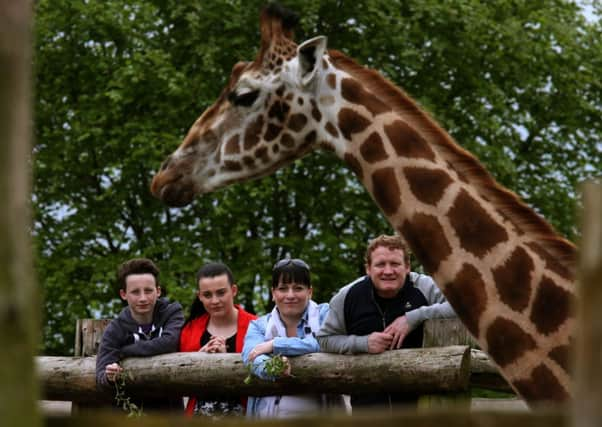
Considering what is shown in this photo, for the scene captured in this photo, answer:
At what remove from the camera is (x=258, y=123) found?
523 cm

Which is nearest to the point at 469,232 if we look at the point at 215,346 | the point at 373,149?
the point at 373,149

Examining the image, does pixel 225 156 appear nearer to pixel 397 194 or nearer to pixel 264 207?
pixel 397 194

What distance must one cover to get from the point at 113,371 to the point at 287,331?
45.1 inches

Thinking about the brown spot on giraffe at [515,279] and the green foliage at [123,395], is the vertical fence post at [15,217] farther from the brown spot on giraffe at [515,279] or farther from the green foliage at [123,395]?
the green foliage at [123,395]

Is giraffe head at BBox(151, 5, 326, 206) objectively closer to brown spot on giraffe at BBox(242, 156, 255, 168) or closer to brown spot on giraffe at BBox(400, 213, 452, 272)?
brown spot on giraffe at BBox(242, 156, 255, 168)

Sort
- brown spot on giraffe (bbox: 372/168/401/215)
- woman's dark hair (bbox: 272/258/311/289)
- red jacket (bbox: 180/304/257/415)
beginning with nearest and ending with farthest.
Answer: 1. brown spot on giraffe (bbox: 372/168/401/215)
2. woman's dark hair (bbox: 272/258/311/289)
3. red jacket (bbox: 180/304/257/415)

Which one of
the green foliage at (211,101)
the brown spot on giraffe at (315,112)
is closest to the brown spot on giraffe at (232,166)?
the brown spot on giraffe at (315,112)

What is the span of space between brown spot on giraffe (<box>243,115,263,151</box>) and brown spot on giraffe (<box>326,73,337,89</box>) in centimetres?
43

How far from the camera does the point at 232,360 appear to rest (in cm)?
564

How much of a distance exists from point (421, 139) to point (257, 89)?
3.18 feet

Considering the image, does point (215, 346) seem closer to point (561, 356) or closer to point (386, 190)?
point (386, 190)

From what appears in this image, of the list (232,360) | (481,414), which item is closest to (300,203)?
(232,360)

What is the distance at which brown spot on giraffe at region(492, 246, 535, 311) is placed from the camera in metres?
4.10

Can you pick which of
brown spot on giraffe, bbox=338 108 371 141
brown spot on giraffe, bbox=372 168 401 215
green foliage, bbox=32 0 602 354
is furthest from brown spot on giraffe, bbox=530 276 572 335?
green foliage, bbox=32 0 602 354
